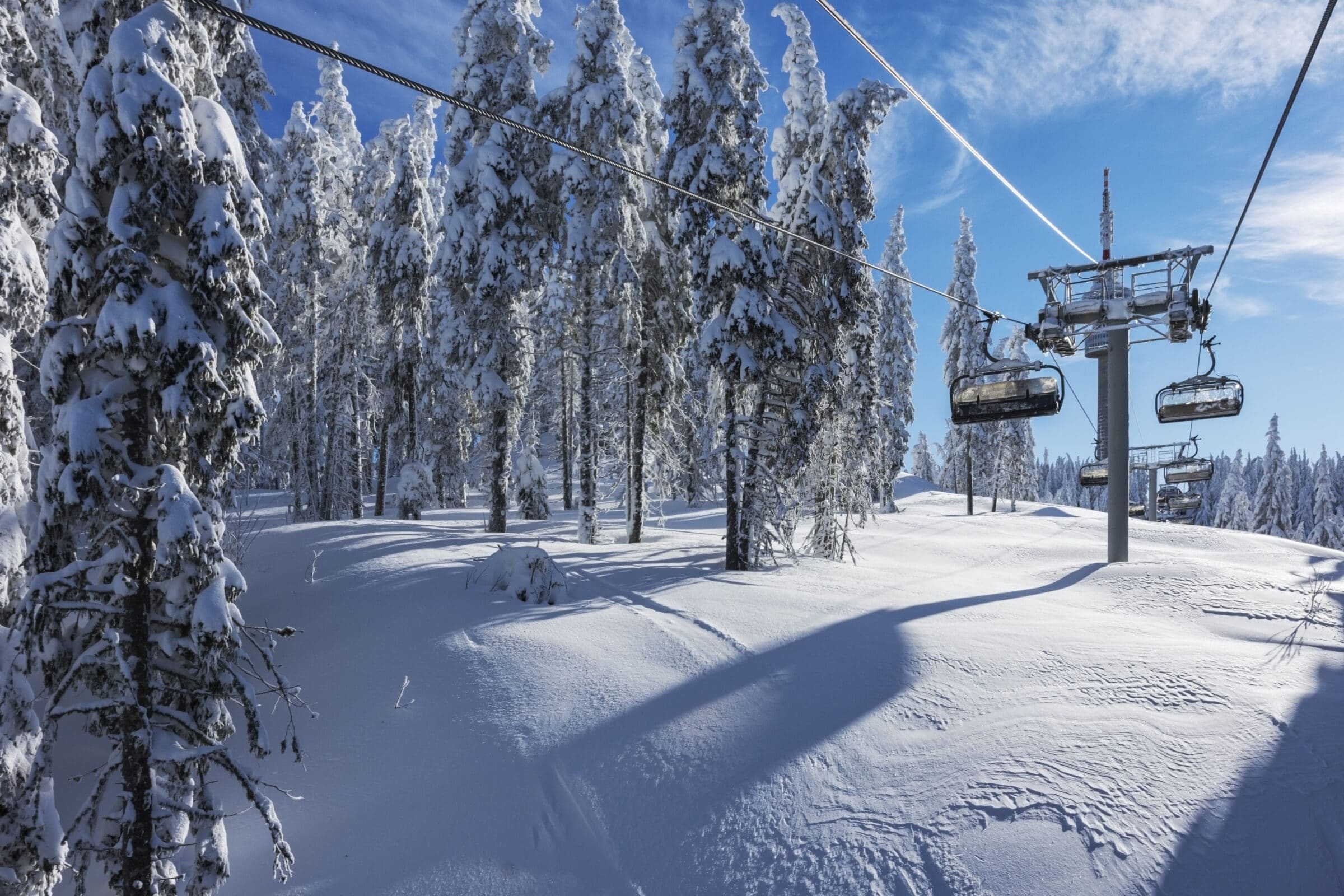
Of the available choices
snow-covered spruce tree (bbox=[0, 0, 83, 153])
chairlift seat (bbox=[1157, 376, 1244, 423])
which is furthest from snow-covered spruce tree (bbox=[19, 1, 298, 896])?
chairlift seat (bbox=[1157, 376, 1244, 423])

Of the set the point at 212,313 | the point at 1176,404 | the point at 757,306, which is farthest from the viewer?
the point at 1176,404

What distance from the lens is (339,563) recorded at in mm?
11281

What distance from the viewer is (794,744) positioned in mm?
6465

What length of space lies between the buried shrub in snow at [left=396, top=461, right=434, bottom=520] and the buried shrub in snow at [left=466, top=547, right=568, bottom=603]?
14.0 metres

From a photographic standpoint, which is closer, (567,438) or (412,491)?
(412,491)

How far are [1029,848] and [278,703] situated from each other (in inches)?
293

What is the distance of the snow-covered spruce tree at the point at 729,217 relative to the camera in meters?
13.4

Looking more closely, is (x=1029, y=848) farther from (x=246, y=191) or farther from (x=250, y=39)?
(x=250, y=39)

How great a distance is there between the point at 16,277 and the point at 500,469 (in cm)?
1232

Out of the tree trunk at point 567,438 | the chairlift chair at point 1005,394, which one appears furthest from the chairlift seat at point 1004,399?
the tree trunk at point 567,438

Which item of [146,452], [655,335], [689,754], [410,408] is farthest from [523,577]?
[410,408]

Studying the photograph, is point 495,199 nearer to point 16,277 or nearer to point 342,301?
point 342,301

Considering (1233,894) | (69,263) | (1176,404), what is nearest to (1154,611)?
(1176,404)

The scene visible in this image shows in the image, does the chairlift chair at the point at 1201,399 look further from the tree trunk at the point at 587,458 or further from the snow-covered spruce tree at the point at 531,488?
the snow-covered spruce tree at the point at 531,488
